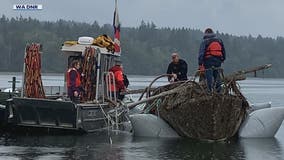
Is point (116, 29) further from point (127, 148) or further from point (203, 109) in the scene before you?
point (127, 148)

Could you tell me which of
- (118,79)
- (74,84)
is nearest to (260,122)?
(118,79)

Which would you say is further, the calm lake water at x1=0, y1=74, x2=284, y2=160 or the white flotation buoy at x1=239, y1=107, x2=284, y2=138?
the white flotation buoy at x1=239, y1=107, x2=284, y2=138

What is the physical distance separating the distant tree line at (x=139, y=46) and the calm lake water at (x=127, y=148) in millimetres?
55163

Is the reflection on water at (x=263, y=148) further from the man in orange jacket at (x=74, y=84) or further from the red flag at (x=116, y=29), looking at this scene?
the red flag at (x=116, y=29)

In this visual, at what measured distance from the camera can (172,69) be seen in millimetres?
20094

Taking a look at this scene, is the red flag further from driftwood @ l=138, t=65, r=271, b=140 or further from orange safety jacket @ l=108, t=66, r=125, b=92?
driftwood @ l=138, t=65, r=271, b=140

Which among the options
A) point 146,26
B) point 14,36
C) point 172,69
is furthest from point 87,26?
point 172,69

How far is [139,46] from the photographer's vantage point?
352ft

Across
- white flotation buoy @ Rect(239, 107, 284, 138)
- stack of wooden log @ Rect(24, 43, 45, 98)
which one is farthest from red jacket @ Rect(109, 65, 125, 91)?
white flotation buoy @ Rect(239, 107, 284, 138)

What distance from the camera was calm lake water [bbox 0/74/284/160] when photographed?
47.1ft

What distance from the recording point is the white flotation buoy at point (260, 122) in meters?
18.4

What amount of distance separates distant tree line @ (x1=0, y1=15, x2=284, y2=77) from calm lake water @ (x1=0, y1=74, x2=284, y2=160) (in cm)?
5516

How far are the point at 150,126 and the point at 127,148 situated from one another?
255cm

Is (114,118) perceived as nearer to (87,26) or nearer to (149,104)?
(149,104)
